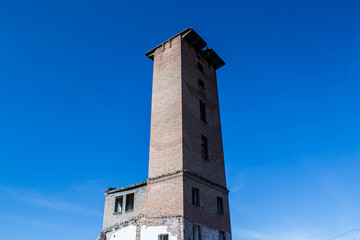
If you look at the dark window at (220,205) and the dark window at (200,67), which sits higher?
the dark window at (200,67)

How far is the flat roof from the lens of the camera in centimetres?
2421

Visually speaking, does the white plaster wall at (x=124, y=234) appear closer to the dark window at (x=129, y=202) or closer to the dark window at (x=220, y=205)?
the dark window at (x=129, y=202)

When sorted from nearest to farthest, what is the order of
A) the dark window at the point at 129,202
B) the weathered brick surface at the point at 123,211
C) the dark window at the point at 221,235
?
the dark window at the point at 221,235, the weathered brick surface at the point at 123,211, the dark window at the point at 129,202

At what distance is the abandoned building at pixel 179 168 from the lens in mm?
17734

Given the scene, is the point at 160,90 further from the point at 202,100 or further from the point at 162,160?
the point at 162,160

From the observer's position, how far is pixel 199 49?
25672mm

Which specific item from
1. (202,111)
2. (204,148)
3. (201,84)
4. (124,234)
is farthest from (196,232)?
(201,84)

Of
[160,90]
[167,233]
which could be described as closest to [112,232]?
[167,233]

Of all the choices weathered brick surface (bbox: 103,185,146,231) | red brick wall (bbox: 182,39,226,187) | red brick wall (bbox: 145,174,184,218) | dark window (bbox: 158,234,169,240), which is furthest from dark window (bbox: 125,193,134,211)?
red brick wall (bbox: 182,39,226,187)

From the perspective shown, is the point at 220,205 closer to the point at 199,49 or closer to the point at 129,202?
the point at 129,202

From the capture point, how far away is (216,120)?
24.1 m

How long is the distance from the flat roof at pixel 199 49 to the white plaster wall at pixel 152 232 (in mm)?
14714

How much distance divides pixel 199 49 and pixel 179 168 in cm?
1169

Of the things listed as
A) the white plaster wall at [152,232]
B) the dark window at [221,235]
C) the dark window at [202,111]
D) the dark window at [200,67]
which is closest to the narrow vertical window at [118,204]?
the white plaster wall at [152,232]
